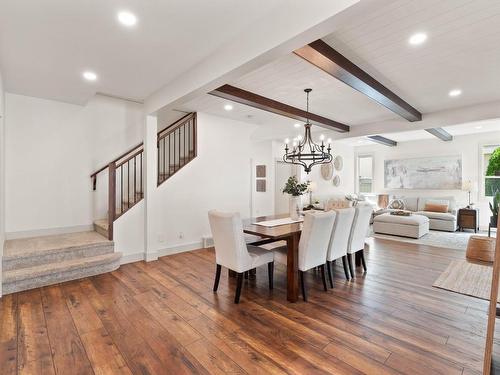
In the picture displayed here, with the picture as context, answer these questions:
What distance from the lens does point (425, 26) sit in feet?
7.45

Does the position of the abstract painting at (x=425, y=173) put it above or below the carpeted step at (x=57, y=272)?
above

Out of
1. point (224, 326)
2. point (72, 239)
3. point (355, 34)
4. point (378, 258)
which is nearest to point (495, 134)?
point (378, 258)

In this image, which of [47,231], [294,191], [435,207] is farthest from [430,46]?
[435,207]

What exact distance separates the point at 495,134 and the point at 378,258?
241 inches

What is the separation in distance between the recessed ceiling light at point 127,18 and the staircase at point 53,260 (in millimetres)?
3038

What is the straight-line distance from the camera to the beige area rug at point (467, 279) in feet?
9.85

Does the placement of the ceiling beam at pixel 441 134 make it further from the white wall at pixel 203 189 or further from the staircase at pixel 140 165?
the staircase at pixel 140 165

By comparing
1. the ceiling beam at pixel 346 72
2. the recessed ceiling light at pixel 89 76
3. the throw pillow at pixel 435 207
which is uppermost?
the recessed ceiling light at pixel 89 76

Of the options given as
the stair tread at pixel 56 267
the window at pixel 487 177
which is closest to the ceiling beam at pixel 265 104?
the stair tread at pixel 56 267

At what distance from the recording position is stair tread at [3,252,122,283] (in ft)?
10.0

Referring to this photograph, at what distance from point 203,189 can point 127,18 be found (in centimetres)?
333

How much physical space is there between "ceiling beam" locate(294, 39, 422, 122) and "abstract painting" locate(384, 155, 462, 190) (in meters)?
5.10

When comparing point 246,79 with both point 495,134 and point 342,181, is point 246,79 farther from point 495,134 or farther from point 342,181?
point 495,134

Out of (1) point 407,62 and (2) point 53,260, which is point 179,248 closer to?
(2) point 53,260
